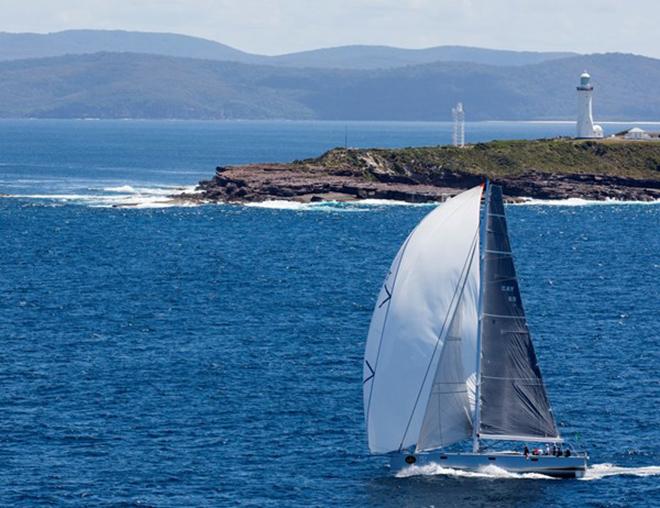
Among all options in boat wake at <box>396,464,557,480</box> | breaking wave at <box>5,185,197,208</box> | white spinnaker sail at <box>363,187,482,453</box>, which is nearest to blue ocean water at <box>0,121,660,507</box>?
boat wake at <box>396,464,557,480</box>

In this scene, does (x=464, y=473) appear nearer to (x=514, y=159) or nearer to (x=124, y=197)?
(x=124, y=197)

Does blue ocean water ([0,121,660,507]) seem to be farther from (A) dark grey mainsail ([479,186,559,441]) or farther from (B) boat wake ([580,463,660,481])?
(A) dark grey mainsail ([479,186,559,441])

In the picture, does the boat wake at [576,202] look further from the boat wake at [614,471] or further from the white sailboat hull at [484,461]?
the white sailboat hull at [484,461]

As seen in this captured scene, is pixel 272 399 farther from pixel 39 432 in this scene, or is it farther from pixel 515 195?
pixel 515 195

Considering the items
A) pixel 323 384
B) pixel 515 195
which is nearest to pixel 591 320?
→ pixel 323 384

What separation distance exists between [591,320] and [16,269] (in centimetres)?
4650

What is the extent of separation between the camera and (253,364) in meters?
72.9

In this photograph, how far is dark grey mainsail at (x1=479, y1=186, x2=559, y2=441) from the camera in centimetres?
5262

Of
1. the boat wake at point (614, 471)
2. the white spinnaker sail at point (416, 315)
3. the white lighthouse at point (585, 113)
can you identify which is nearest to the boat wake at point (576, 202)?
the white lighthouse at point (585, 113)

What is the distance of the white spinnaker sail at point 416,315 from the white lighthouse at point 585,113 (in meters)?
147

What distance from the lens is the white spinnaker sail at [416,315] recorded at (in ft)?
169

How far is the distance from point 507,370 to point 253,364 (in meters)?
22.5

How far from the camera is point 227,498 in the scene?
51594 millimetres

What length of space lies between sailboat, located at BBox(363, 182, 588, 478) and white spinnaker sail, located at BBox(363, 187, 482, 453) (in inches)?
1.4
